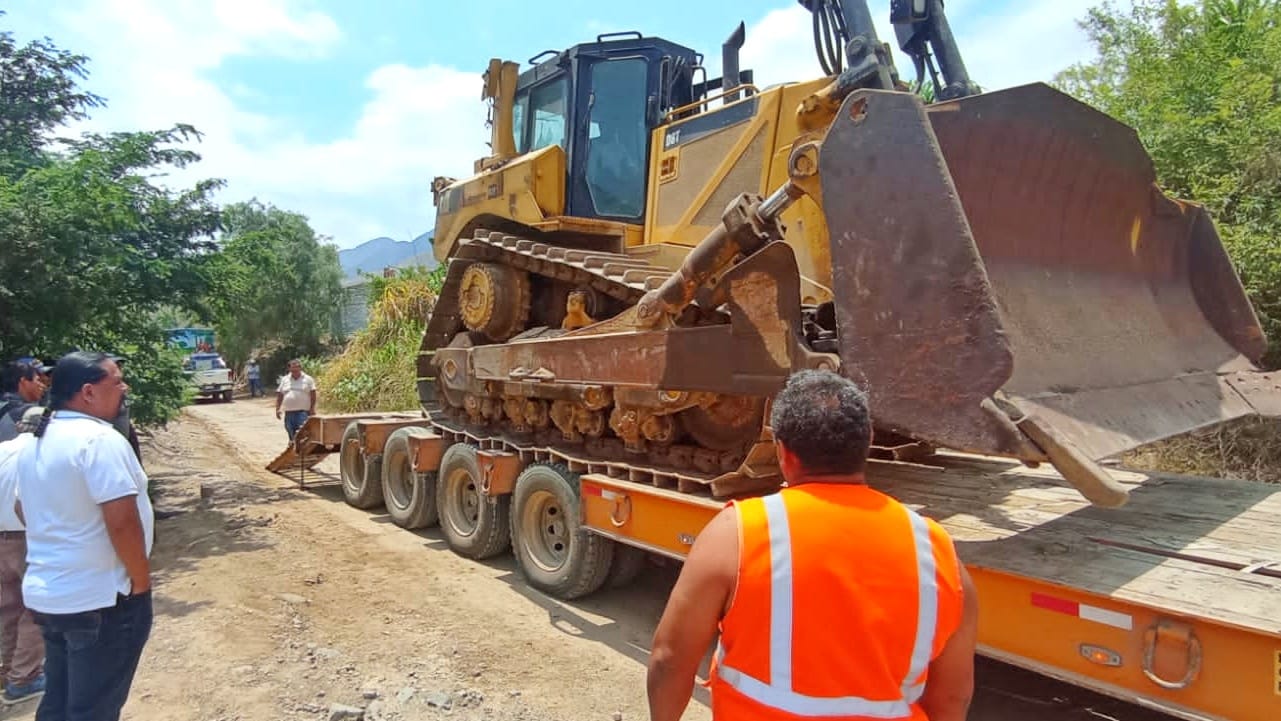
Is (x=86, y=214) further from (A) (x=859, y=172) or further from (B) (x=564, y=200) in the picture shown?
(A) (x=859, y=172)

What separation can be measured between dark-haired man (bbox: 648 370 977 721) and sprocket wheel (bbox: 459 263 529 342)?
203 inches

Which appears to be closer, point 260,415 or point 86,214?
point 86,214

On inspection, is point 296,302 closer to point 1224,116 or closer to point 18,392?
point 18,392

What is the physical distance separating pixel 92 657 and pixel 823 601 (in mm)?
2599

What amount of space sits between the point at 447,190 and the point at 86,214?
3.12 m

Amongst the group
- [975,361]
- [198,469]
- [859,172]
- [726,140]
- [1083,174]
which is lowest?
[198,469]

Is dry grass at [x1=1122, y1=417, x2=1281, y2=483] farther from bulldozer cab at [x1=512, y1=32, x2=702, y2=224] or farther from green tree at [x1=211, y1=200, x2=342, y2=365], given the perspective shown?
green tree at [x1=211, y1=200, x2=342, y2=365]

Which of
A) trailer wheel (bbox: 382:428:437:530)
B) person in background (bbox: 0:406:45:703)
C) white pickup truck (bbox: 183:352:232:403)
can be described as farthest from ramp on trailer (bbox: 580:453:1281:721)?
white pickup truck (bbox: 183:352:232:403)

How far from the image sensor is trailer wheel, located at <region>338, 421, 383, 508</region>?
28.7 feet

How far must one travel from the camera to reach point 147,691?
13.7ft

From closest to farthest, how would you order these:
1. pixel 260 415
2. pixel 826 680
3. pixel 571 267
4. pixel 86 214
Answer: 1. pixel 826 680
2. pixel 571 267
3. pixel 86 214
4. pixel 260 415

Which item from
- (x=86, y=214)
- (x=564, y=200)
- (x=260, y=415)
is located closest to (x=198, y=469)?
(x=86, y=214)

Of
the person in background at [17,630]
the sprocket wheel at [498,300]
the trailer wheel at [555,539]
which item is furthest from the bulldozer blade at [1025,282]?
the person in background at [17,630]

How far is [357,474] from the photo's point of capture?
9.09 metres
